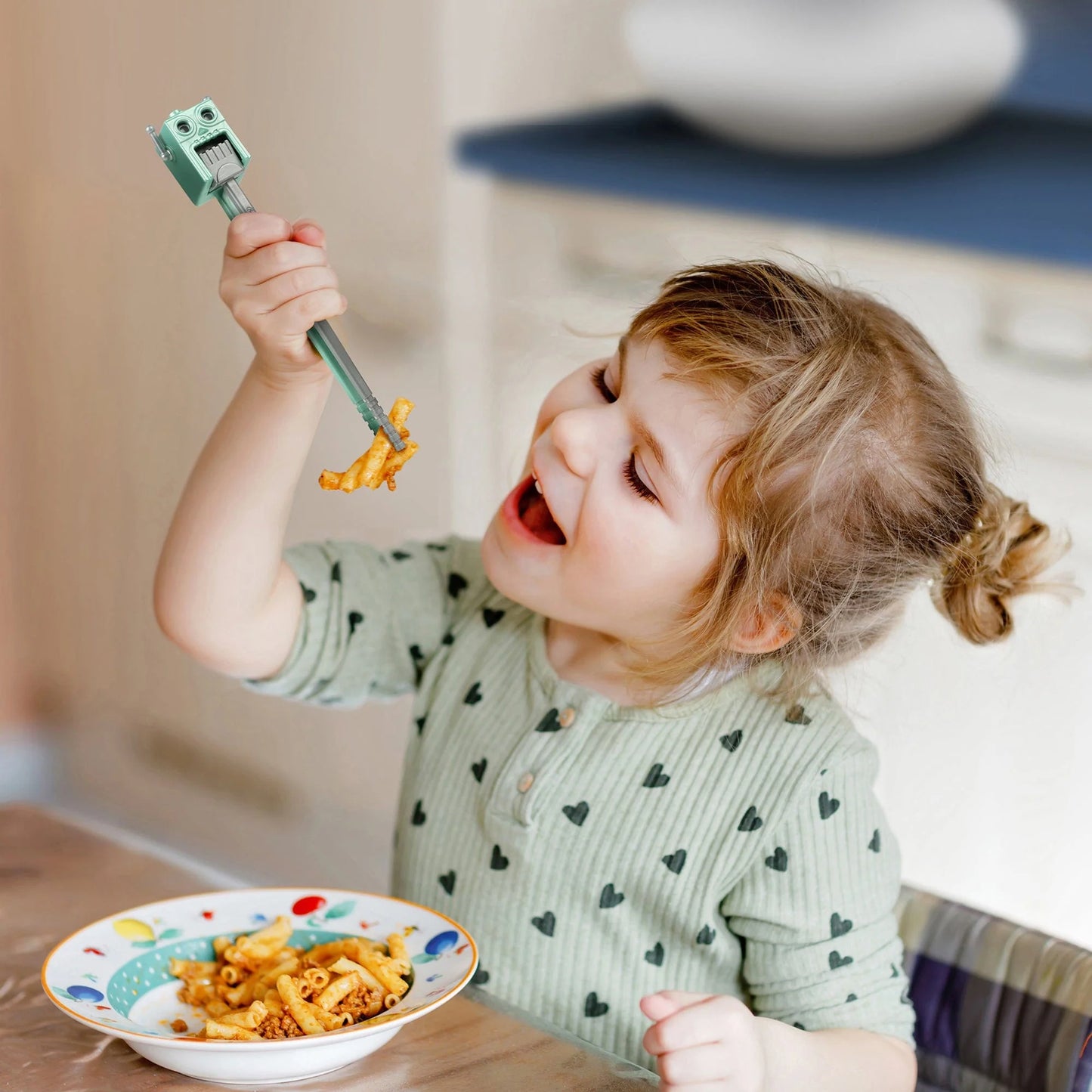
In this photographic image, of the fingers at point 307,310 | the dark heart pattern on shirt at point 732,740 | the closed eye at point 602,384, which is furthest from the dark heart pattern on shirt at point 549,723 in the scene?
the fingers at point 307,310

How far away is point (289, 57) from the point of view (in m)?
1.89

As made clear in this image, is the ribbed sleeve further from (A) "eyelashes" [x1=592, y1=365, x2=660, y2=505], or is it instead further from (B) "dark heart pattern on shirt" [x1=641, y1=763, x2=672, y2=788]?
(A) "eyelashes" [x1=592, y1=365, x2=660, y2=505]

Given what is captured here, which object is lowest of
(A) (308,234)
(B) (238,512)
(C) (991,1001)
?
(C) (991,1001)

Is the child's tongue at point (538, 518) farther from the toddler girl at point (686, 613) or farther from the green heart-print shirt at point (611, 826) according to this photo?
the green heart-print shirt at point (611, 826)

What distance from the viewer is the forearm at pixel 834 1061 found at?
749 millimetres

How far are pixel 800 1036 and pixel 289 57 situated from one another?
151 cm

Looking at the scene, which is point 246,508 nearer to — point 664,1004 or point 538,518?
point 538,518

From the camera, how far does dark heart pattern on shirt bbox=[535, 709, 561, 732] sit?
95cm

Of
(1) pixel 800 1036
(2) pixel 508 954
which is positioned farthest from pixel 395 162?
(1) pixel 800 1036

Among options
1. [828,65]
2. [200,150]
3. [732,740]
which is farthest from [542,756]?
[828,65]

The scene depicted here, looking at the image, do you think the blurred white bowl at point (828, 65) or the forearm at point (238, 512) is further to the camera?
the blurred white bowl at point (828, 65)

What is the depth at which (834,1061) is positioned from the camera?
793 millimetres

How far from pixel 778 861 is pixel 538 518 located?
26cm

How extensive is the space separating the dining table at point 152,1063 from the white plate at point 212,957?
1 centimetres
